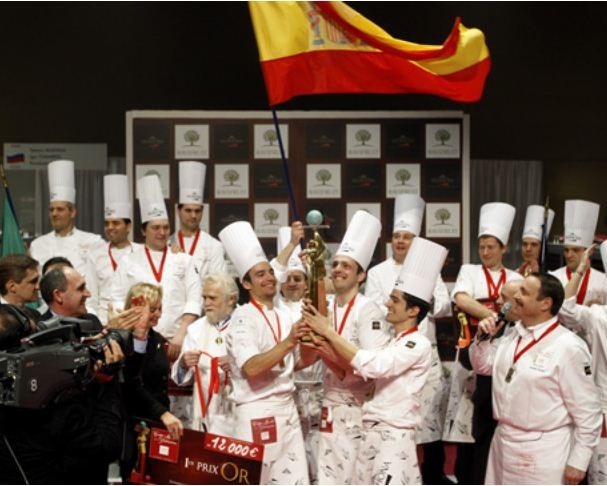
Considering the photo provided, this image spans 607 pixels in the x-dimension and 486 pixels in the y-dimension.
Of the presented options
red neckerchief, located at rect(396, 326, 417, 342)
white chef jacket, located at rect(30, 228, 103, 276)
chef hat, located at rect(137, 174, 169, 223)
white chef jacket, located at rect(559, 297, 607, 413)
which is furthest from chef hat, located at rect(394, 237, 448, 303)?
white chef jacket, located at rect(30, 228, 103, 276)

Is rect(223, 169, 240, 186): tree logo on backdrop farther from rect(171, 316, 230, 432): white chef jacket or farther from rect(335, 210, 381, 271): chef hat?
rect(335, 210, 381, 271): chef hat

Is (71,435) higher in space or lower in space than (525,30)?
lower

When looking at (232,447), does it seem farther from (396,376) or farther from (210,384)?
(210,384)

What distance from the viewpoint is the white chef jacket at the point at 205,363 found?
4.79 m

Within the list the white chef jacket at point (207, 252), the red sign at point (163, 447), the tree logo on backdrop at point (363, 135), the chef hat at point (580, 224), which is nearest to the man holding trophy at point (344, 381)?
the red sign at point (163, 447)

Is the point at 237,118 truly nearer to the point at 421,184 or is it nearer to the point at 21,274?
the point at 421,184

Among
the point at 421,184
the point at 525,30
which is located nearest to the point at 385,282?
the point at 421,184

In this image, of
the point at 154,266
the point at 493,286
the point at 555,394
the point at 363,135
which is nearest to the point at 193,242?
the point at 154,266

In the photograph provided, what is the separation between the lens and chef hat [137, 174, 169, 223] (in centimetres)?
595

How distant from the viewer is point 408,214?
6000 millimetres

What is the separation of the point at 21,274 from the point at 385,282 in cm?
232

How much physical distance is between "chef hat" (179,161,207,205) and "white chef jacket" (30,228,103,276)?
2.03 feet

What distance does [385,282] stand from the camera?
18.7ft

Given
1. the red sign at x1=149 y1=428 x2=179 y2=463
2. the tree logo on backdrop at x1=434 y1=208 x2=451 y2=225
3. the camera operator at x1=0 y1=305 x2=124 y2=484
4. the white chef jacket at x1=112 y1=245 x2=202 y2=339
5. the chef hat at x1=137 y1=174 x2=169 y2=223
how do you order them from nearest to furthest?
the camera operator at x1=0 y1=305 x2=124 y2=484 → the red sign at x1=149 y1=428 x2=179 y2=463 → the white chef jacket at x1=112 y1=245 x2=202 y2=339 → the chef hat at x1=137 y1=174 x2=169 y2=223 → the tree logo on backdrop at x1=434 y1=208 x2=451 y2=225
